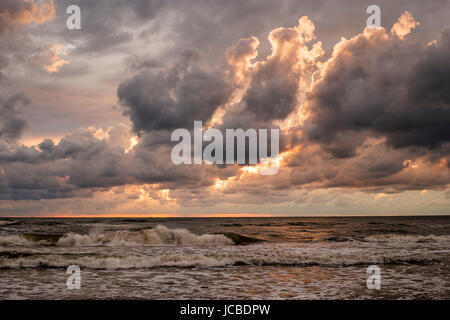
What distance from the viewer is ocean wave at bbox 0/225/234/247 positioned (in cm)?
3195

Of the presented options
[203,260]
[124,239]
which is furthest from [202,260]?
[124,239]

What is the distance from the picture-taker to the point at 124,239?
33.6 m

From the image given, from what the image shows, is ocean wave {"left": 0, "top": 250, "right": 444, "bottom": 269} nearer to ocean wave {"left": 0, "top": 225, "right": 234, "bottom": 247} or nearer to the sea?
the sea

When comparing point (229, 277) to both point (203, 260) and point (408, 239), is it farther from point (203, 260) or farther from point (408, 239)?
point (408, 239)

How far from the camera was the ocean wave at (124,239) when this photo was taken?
3195cm

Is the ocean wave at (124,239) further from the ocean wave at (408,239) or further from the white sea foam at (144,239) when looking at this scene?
the ocean wave at (408,239)

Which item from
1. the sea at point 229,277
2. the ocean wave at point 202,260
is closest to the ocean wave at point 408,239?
the sea at point 229,277

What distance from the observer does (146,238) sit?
112ft

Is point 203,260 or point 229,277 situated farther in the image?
point 203,260

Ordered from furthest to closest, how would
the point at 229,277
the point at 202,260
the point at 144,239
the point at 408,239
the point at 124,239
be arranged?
the point at 408,239 < the point at 144,239 < the point at 124,239 < the point at 202,260 < the point at 229,277

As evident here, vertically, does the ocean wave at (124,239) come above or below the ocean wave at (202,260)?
below

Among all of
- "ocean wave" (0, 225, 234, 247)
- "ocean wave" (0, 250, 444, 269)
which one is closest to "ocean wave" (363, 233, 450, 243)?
"ocean wave" (0, 250, 444, 269)

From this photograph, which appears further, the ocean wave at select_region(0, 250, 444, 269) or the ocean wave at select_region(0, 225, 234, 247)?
the ocean wave at select_region(0, 225, 234, 247)
